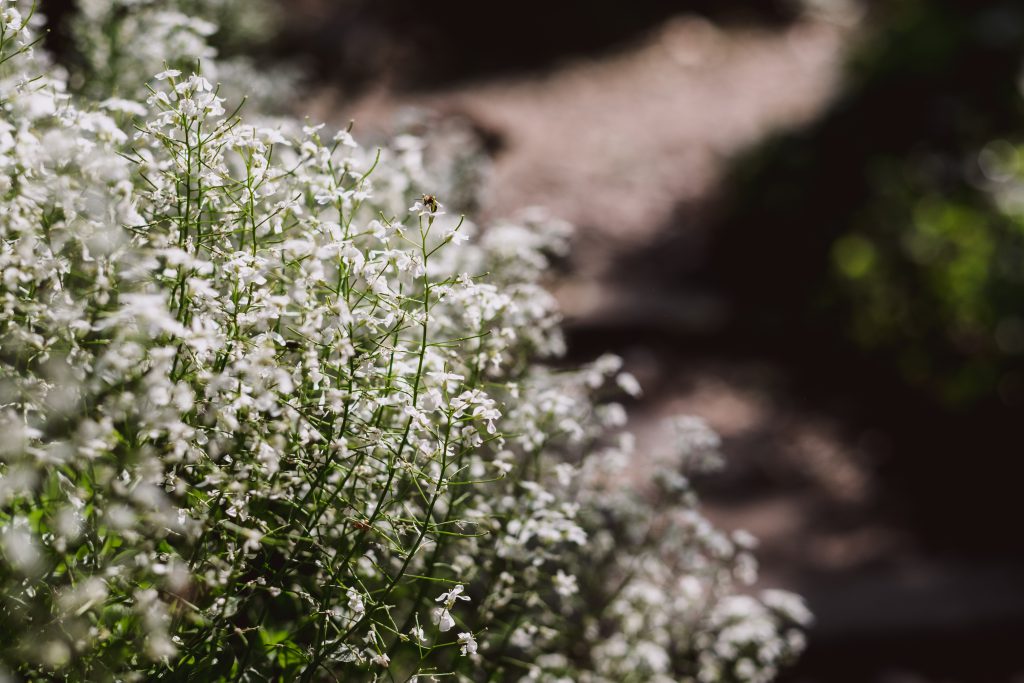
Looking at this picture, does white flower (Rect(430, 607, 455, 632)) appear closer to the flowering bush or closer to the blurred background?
the flowering bush

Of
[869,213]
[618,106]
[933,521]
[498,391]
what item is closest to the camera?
[498,391]

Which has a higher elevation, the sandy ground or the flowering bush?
the sandy ground

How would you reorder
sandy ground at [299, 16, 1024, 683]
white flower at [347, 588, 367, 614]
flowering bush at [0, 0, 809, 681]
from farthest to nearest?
sandy ground at [299, 16, 1024, 683] → white flower at [347, 588, 367, 614] → flowering bush at [0, 0, 809, 681]

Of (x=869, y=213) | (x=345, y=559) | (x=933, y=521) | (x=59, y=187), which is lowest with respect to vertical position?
(x=345, y=559)

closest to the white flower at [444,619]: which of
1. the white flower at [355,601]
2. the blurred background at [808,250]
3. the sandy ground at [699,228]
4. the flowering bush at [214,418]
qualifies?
the flowering bush at [214,418]

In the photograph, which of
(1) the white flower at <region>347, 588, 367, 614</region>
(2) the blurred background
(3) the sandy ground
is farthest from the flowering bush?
(3) the sandy ground

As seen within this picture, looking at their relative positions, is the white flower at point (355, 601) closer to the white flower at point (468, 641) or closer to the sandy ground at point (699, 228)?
the white flower at point (468, 641)

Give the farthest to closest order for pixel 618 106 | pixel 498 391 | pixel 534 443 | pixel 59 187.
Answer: pixel 618 106
pixel 498 391
pixel 534 443
pixel 59 187

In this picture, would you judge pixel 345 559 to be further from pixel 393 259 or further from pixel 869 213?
pixel 869 213

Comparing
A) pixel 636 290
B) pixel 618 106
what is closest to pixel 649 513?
pixel 636 290

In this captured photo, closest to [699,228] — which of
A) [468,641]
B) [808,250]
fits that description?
[808,250]
